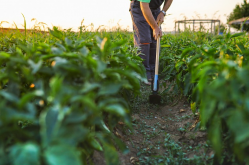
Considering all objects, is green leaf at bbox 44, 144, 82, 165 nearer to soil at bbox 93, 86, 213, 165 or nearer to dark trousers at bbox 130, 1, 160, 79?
soil at bbox 93, 86, 213, 165

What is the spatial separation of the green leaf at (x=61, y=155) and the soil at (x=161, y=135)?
0.98 metres

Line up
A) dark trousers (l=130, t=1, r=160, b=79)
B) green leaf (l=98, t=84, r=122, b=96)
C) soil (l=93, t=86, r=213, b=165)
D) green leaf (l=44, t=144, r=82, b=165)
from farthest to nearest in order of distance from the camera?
dark trousers (l=130, t=1, r=160, b=79) → soil (l=93, t=86, r=213, b=165) → green leaf (l=98, t=84, r=122, b=96) → green leaf (l=44, t=144, r=82, b=165)

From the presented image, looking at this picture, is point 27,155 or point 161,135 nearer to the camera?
point 27,155

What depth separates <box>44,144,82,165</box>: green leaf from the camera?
751 mm

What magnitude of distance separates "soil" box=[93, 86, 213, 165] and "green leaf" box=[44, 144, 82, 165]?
0.98m

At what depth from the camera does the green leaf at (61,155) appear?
751mm

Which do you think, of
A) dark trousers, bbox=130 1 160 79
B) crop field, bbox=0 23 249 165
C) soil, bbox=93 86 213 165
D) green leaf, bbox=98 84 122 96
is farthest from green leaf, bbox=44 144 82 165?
dark trousers, bbox=130 1 160 79

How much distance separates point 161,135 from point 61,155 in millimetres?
1788

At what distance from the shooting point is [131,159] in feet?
6.37

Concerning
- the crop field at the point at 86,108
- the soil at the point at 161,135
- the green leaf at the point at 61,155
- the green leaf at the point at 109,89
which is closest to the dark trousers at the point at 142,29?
the soil at the point at 161,135

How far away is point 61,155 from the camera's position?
77 cm

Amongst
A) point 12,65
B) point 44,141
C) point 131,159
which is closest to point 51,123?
point 44,141

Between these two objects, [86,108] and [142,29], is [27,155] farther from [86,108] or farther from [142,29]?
[142,29]

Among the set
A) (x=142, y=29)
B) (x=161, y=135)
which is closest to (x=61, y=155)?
(x=161, y=135)
